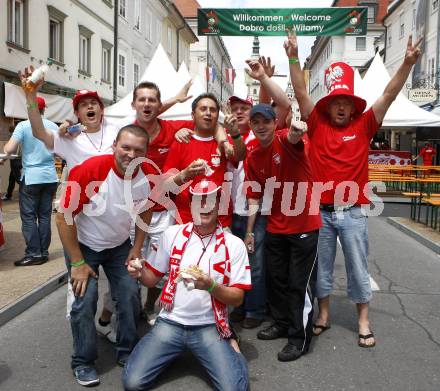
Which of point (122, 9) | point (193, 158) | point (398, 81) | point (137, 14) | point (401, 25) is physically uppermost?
point (401, 25)

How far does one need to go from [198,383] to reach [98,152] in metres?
1.89

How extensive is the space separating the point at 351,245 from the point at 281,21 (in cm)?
1311

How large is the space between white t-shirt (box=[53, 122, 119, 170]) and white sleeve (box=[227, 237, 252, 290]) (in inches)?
50.4

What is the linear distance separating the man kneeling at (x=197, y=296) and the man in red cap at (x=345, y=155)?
3.30 feet

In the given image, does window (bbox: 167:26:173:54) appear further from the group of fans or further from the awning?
the group of fans

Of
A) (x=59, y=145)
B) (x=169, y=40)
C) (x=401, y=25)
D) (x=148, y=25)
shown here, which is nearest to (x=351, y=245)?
(x=59, y=145)

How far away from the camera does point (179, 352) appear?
350cm

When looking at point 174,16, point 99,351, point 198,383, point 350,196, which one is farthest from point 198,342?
point 174,16

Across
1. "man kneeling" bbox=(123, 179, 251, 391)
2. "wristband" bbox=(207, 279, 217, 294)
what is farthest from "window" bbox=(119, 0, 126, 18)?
"wristband" bbox=(207, 279, 217, 294)

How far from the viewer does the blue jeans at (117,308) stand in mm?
3451

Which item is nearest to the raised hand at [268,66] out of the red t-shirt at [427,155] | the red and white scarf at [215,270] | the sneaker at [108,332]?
the red and white scarf at [215,270]

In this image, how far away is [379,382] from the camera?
3.50 m

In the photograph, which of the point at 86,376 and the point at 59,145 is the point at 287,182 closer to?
the point at 59,145

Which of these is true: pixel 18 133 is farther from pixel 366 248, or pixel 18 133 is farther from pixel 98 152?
pixel 366 248
